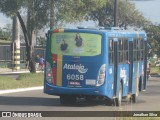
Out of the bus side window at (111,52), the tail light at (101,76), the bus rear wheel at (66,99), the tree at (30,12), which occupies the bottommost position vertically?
the bus rear wheel at (66,99)

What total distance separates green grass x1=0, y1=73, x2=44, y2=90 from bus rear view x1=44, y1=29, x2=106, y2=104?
765 centimetres

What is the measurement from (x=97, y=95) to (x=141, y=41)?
17.1ft

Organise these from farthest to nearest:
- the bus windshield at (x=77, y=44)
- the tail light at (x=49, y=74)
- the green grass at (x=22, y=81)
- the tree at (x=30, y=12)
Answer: the tree at (x=30, y=12) < the green grass at (x=22, y=81) < the tail light at (x=49, y=74) < the bus windshield at (x=77, y=44)

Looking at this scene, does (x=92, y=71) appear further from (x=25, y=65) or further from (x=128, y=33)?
(x=25, y=65)

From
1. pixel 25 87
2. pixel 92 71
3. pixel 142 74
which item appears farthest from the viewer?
pixel 25 87

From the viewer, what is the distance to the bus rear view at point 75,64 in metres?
20.5

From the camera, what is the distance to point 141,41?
24875 mm

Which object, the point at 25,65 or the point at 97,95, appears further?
the point at 25,65

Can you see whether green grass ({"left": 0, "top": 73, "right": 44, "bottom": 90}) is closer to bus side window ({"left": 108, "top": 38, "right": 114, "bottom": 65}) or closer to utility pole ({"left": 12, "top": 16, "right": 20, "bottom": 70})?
bus side window ({"left": 108, "top": 38, "right": 114, "bottom": 65})

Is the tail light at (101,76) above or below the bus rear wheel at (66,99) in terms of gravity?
above

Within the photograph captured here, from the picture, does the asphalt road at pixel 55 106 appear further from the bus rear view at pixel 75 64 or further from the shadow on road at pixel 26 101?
the bus rear view at pixel 75 64

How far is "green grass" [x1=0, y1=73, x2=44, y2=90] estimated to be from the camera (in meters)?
29.0

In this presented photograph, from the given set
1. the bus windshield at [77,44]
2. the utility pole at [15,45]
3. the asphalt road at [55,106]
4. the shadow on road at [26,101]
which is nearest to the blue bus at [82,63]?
the bus windshield at [77,44]

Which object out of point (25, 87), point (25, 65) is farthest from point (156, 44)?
Answer: point (25, 87)
